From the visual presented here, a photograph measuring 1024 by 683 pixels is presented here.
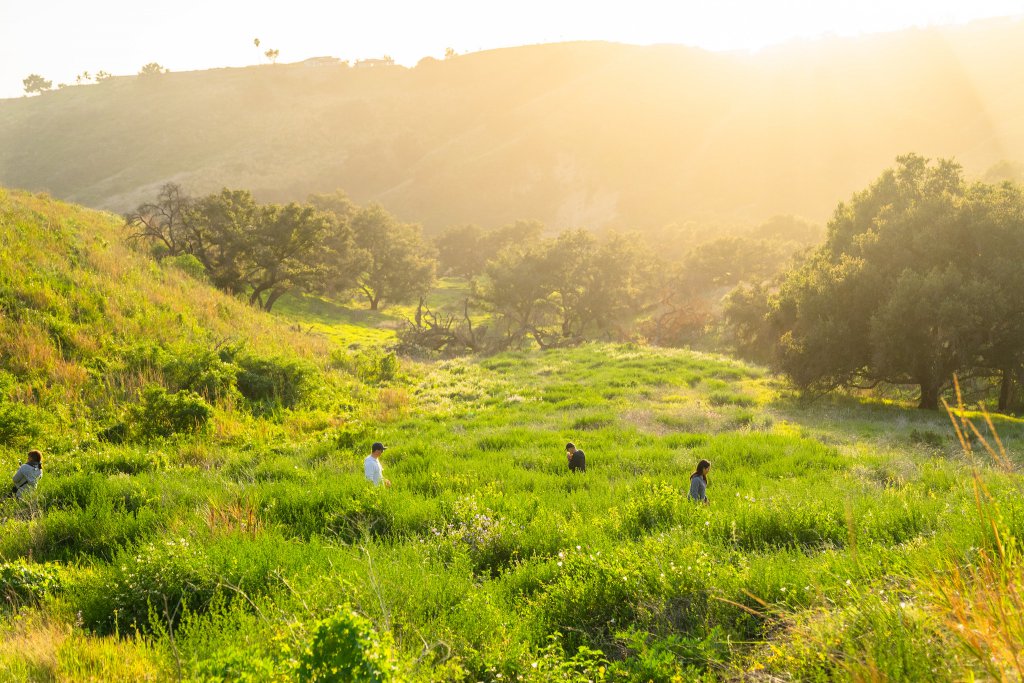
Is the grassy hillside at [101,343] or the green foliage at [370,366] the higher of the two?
the grassy hillside at [101,343]

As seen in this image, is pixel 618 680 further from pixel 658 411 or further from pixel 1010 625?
pixel 658 411

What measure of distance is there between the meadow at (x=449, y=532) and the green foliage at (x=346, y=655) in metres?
0.02

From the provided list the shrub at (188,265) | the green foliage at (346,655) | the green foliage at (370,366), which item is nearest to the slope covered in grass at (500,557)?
the green foliage at (346,655)

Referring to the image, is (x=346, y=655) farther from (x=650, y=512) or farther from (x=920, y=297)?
(x=920, y=297)

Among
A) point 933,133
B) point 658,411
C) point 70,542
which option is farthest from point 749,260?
point 933,133

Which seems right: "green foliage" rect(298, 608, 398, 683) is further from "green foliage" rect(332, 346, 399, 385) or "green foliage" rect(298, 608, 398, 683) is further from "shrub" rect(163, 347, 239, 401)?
"green foliage" rect(332, 346, 399, 385)

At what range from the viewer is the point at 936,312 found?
64.9ft

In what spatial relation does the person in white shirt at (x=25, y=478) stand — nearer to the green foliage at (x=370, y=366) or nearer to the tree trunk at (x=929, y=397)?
the green foliage at (x=370, y=366)

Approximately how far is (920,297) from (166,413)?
81.0 feet

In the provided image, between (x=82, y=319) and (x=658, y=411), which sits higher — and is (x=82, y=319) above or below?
above

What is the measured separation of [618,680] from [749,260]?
2483 inches

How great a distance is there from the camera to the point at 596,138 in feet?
556

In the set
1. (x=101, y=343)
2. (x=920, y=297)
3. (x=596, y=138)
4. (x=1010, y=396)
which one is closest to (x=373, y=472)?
(x=101, y=343)

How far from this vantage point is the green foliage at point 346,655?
3.43m
